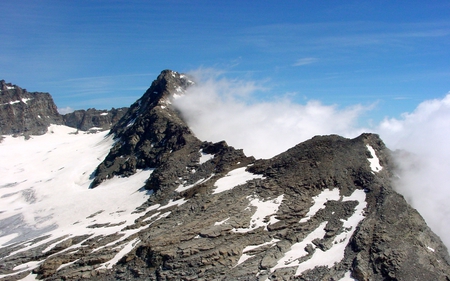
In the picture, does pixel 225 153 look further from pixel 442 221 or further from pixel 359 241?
pixel 442 221

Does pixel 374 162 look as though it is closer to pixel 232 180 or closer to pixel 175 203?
pixel 232 180

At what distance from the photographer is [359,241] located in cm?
3478

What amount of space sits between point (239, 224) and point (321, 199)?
1189cm

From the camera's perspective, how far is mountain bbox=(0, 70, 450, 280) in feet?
111

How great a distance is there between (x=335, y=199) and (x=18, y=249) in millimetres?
46376

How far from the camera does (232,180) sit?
5334 centimetres

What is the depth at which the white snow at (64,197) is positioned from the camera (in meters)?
58.8

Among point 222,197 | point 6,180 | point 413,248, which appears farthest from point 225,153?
point 6,180

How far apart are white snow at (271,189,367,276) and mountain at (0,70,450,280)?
0.11 metres

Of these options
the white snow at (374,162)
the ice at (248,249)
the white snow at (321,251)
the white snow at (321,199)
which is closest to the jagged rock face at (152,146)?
the white snow at (321,199)

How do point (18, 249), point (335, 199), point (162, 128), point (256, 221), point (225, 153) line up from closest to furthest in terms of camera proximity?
point (256, 221) < point (335, 199) < point (18, 249) < point (225, 153) < point (162, 128)

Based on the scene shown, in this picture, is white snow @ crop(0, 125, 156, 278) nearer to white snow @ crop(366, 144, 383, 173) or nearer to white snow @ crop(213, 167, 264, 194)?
white snow @ crop(213, 167, 264, 194)

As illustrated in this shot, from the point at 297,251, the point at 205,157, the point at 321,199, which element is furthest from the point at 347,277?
the point at 205,157

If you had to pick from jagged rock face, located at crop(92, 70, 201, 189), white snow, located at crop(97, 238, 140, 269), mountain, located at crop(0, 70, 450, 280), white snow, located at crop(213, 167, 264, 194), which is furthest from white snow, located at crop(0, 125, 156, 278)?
white snow, located at crop(213, 167, 264, 194)
